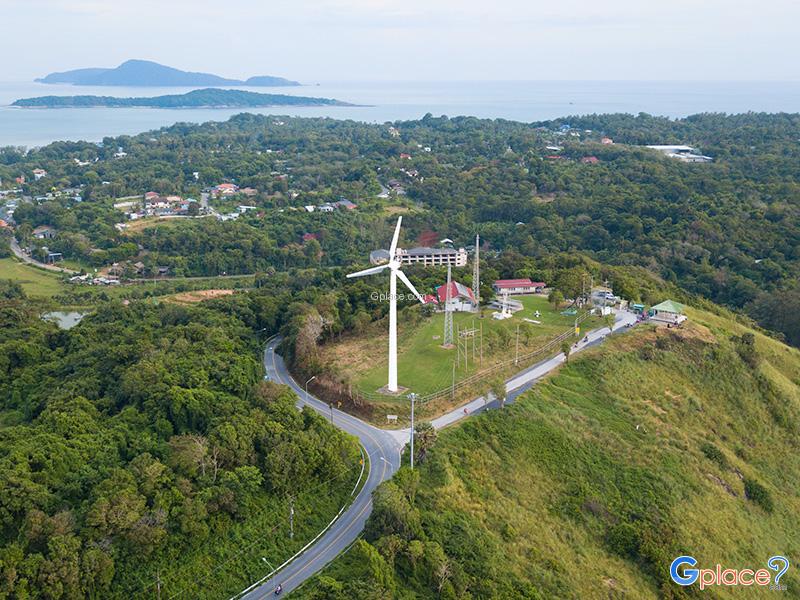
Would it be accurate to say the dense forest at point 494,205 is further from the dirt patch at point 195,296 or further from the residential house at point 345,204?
the dirt patch at point 195,296

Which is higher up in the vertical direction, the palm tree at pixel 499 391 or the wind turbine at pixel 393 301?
the wind turbine at pixel 393 301

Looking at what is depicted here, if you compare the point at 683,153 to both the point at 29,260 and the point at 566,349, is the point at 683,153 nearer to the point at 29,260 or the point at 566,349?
the point at 566,349

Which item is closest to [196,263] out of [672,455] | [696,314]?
[696,314]

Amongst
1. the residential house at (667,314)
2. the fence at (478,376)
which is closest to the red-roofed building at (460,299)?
the fence at (478,376)

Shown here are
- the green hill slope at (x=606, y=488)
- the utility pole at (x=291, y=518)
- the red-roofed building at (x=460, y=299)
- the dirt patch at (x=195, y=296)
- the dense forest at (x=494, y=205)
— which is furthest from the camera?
the dense forest at (x=494, y=205)

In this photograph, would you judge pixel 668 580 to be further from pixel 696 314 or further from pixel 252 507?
pixel 696 314

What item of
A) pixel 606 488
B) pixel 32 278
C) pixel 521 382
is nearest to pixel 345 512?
pixel 606 488

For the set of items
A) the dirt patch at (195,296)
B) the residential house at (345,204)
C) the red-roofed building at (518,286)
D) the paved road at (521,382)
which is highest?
the red-roofed building at (518,286)
